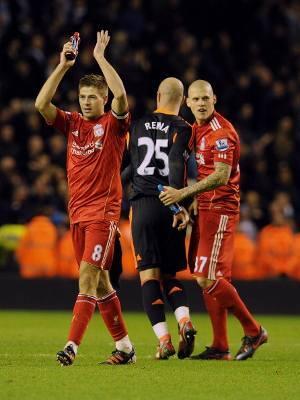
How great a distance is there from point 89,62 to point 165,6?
7.54 ft

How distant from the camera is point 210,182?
938 centimetres

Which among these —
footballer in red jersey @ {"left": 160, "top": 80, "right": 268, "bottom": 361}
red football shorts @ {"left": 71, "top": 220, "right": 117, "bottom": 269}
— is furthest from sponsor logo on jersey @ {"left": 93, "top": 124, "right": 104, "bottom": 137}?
footballer in red jersey @ {"left": 160, "top": 80, "right": 268, "bottom": 361}

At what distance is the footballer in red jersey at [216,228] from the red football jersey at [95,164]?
0.87 m

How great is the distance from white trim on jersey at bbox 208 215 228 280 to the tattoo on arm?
38cm

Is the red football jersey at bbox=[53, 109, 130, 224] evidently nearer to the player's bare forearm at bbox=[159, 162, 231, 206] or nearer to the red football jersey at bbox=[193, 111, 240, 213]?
the player's bare forearm at bbox=[159, 162, 231, 206]

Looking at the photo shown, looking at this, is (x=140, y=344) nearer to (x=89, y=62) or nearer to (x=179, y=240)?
(x=179, y=240)

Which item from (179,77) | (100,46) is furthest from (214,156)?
(179,77)

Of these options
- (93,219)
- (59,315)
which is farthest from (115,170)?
(59,315)

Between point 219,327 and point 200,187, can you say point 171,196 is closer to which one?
point 200,187

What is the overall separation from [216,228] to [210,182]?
453mm

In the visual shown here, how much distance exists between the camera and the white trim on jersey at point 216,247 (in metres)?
9.59

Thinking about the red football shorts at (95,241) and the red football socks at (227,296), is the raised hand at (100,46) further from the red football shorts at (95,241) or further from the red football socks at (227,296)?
the red football socks at (227,296)

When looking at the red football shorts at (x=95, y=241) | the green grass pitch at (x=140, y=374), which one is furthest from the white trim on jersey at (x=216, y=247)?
the red football shorts at (x=95, y=241)

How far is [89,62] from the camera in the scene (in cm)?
1866
